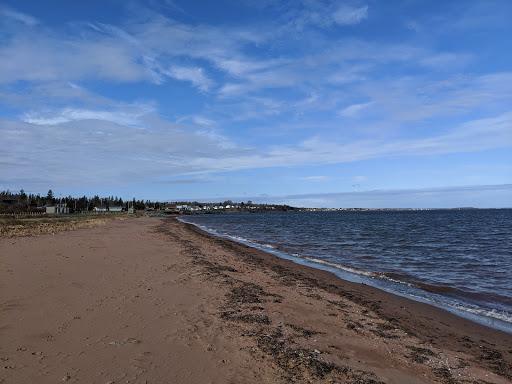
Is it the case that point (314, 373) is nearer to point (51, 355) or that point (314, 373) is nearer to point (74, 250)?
point (51, 355)

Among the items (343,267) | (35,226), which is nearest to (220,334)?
(343,267)

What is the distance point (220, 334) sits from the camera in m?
7.38

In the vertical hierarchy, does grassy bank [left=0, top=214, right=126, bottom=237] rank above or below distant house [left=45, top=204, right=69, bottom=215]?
below

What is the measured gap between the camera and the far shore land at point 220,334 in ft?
18.8

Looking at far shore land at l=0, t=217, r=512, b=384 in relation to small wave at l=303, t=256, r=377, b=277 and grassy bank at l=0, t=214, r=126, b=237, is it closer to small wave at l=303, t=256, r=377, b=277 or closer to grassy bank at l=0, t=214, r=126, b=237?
small wave at l=303, t=256, r=377, b=277

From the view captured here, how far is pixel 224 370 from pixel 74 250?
51.1ft

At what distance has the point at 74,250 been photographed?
63.6ft

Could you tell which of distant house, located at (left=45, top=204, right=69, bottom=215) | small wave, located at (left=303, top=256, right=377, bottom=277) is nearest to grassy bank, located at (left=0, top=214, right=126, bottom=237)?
small wave, located at (left=303, top=256, right=377, bottom=277)

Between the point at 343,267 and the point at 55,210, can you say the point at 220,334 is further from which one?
the point at 55,210

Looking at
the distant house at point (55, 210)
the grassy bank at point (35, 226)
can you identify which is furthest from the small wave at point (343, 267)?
the distant house at point (55, 210)

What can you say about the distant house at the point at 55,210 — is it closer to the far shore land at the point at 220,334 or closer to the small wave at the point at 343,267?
the small wave at the point at 343,267

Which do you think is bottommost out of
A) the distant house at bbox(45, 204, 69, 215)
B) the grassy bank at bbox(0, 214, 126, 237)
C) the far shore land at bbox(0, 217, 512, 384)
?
the far shore land at bbox(0, 217, 512, 384)

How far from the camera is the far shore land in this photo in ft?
18.8

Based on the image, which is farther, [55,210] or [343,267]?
[55,210]
